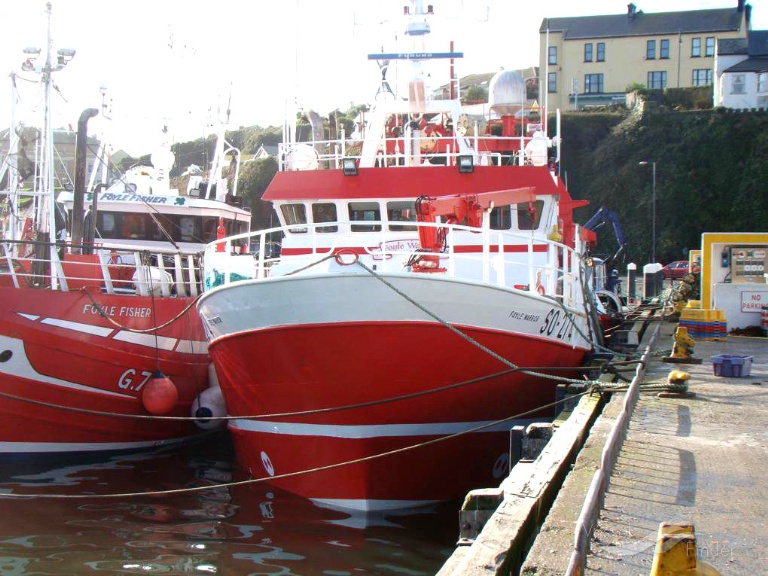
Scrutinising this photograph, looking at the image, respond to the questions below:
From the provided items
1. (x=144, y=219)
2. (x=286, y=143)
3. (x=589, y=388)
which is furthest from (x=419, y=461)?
(x=144, y=219)

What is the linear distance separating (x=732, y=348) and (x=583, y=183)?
38.0 meters

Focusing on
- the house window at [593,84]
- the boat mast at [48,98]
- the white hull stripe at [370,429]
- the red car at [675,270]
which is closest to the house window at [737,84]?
the house window at [593,84]

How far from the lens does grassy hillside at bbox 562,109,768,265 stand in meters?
44.1

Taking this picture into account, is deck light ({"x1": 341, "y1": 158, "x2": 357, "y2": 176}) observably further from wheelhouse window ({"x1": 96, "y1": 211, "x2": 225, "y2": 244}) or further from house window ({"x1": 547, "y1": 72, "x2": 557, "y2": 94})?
house window ({"x1": 547, "y1": 72, "x2": 557, "y2": 94})

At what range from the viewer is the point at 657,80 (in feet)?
184

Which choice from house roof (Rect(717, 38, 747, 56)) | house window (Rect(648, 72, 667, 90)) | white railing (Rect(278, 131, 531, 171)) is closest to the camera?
white railing (Rect(278, 131, 531, 171))

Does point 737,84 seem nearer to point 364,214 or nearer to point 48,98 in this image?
point 364,214

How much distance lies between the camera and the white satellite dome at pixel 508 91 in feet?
44.7

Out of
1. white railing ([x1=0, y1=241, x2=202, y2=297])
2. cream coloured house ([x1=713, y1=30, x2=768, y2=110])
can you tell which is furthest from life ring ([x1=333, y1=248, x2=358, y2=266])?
cream coloured house ([x1=713, y1=30, x2=768, y2=110])

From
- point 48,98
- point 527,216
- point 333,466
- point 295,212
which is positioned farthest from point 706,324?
point 48,98

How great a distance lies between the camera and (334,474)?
7.78 m

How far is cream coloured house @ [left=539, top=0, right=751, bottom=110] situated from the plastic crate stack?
43746 mm

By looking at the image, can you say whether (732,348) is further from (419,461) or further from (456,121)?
(419,461)

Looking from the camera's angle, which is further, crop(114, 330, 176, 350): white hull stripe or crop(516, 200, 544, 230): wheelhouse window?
crop(516, 200, 544, 230): wheelhouse window
